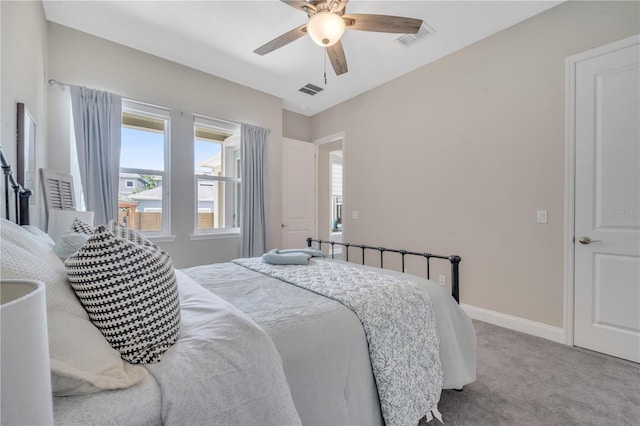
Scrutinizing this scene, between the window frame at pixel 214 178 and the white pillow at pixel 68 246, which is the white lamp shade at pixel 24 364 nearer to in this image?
the white pillow at pixel 68 246

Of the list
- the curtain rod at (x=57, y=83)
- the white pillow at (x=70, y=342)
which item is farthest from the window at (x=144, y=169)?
the white pillow at (x=70, y=342)

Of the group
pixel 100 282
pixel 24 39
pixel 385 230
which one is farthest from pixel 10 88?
pixel 385 230

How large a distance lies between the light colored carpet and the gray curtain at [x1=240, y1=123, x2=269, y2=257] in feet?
9.19

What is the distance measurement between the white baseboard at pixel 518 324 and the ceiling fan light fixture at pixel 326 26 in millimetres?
2854

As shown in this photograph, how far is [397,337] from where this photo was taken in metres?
1.29

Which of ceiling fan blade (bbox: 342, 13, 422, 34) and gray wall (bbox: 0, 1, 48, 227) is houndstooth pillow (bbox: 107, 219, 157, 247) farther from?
ceiling fan blade (bbox: 342, 13, 422, 34)

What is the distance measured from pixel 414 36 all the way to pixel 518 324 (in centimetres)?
291

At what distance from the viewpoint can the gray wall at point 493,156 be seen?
2410mm

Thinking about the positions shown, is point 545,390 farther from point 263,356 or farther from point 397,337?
point 263,356

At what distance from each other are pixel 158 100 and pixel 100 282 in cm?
308

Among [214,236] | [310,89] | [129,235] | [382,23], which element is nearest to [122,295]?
[129,235]

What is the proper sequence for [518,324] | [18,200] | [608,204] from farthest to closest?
[518,324], [608,204], [18,200]

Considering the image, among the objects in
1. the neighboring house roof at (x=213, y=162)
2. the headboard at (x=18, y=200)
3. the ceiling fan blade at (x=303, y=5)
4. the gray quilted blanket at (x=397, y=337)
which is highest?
the ceiling fan blade at (x=303, y=5)

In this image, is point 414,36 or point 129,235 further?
point 414,36
